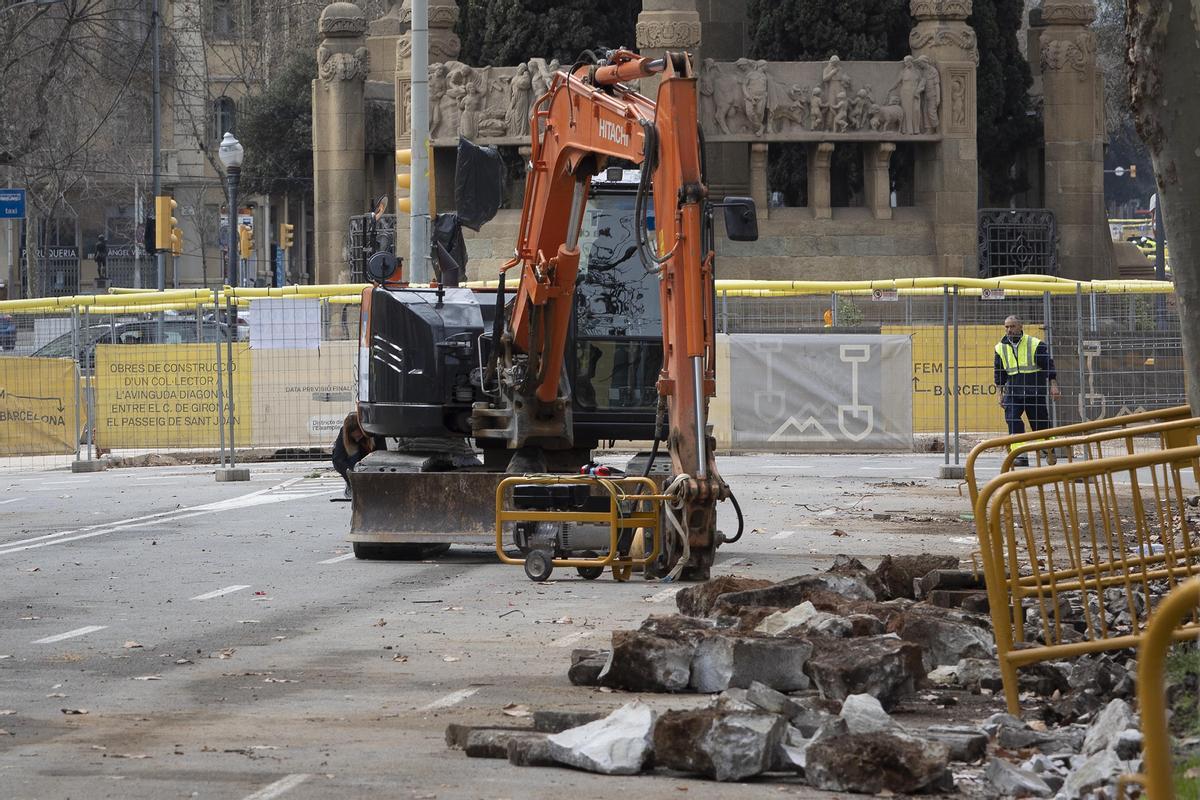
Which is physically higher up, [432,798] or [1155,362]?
[1155,362]

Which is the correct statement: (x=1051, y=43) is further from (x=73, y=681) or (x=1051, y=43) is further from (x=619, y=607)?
(x=73, y=681)

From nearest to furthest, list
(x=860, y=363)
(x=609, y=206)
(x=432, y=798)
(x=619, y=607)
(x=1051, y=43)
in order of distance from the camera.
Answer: (x=432, y=798)
(x=619, y=607)
(x=609, y=206)
(x=860, y=363)
(x=1051, y=43)

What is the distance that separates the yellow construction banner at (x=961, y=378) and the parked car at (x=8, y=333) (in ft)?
43.0

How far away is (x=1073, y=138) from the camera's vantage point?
37.7m

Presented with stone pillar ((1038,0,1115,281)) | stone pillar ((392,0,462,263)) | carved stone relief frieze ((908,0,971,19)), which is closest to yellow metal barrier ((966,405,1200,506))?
carved stone relief frieze ((908,0,971,19))

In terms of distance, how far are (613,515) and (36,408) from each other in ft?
52.9

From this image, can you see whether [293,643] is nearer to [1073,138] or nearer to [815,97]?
[815,97]

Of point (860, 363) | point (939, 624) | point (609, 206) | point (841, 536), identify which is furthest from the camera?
point (860, 363)

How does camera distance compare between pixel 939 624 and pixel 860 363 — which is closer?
pixel 939 624

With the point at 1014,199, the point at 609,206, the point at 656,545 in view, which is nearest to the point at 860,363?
the point at 609,206

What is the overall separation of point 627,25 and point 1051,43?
328 inches

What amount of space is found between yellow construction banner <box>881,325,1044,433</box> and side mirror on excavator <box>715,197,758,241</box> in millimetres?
11629

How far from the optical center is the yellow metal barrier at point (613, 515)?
1203 cm

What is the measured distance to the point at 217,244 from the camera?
8106 centimetres
